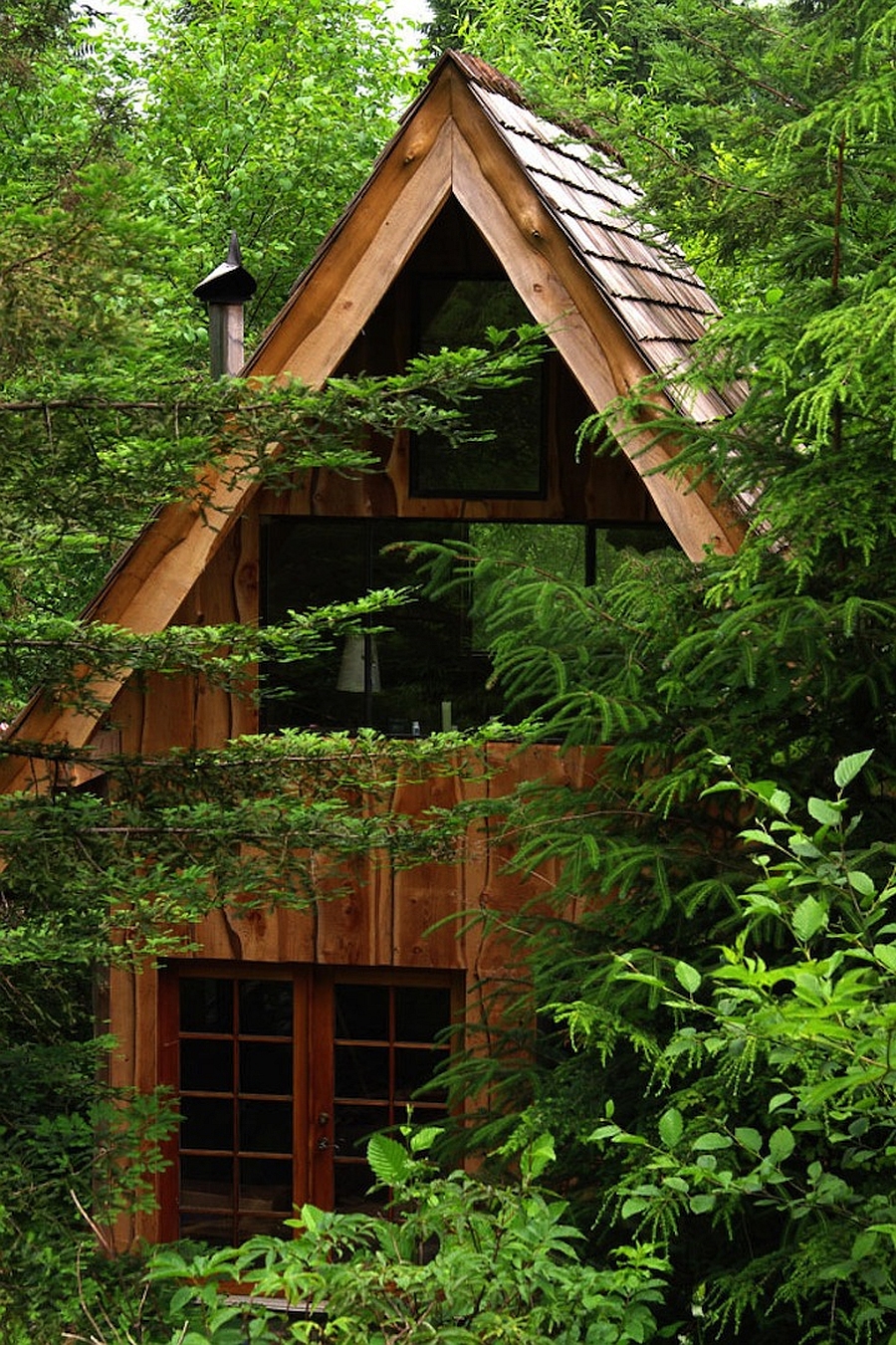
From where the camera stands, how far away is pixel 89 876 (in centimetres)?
570

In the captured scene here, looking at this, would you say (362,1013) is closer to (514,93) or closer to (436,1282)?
(514,93)

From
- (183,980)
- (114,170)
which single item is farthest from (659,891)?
(183,980)

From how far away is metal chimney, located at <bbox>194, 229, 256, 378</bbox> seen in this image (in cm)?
822

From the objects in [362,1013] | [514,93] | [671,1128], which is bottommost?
[362,1013]

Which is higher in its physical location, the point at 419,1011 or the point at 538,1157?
the point at 538,1157

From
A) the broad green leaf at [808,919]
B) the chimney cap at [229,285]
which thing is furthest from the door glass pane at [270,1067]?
the broad green leaf at [808,919]

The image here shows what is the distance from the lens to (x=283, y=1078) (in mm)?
8766

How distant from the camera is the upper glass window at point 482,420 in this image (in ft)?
27.8

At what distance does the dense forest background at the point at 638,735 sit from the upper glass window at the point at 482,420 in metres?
2.20

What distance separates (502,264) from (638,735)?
9.14ft

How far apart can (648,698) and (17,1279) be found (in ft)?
8.91

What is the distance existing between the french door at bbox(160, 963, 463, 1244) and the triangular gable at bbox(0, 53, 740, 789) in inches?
76.5

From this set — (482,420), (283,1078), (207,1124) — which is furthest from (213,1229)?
(482,420)

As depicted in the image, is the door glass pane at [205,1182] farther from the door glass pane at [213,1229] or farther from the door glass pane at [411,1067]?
the door glass pane at [411,1067]
